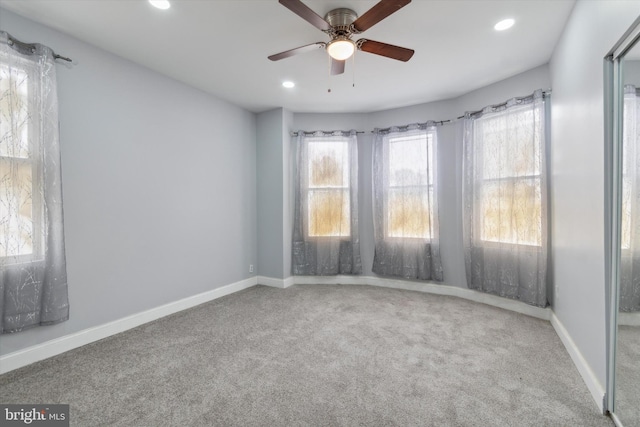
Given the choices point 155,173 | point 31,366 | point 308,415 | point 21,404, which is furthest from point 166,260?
point 308,415

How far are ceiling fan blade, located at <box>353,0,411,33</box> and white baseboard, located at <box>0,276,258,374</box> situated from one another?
3.37 m

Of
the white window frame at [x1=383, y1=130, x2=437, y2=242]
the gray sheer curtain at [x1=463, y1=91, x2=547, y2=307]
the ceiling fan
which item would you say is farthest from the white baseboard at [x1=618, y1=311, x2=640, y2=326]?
the white window frame at [x1=383, y1=130, x2=437, y2=242]

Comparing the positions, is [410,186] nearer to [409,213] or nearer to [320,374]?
[409,213]

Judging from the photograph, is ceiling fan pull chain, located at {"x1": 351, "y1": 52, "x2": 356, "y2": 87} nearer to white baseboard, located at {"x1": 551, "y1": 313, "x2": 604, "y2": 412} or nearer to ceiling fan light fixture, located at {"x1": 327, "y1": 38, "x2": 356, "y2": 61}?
ceiling fan light fixture, located at {"x1": 327, "y1": 38, "x2": 356, "y2": 61}

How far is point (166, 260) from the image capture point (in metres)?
3.31

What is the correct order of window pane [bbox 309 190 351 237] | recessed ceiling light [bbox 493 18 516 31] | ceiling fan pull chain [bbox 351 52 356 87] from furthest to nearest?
window pane [bbox 309 190 351 237] < ceiling fan pull chain [bbox 351 52 356 87] < recessed ceiling light [bbox 493 18 516 31]

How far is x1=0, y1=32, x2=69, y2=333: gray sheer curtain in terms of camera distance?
2.11 m

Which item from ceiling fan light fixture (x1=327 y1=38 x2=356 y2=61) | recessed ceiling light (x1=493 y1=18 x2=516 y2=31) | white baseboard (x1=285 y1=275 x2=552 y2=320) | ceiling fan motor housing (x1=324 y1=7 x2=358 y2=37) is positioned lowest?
white baseboard (x1=285 y1=275 x2=552 y2=320)

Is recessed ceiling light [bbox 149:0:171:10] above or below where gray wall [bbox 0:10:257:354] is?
above

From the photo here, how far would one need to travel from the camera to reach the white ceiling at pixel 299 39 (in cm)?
215

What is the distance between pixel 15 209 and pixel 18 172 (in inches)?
11.1

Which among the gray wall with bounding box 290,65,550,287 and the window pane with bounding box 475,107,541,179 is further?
the gray wall with bounding box 290,65,550,287

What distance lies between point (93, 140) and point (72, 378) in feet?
6.49

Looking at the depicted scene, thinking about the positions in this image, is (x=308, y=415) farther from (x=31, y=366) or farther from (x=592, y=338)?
(x=31, y=366)
